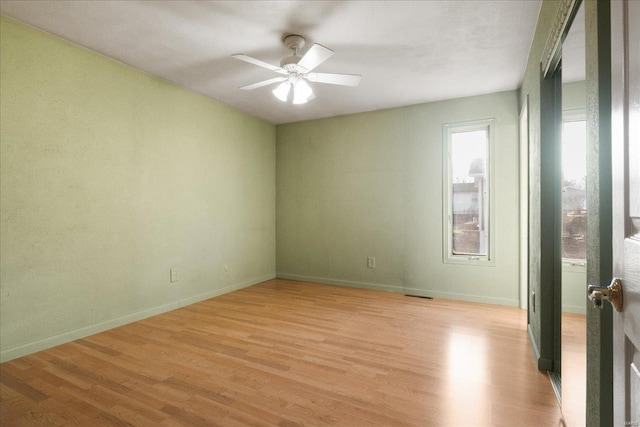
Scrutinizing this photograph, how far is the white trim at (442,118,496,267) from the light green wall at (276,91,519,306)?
0.18 ft

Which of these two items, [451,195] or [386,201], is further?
[386,201]

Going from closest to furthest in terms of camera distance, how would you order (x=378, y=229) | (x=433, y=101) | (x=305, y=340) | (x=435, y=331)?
(x=305, y=340)
(x=435, y=331)
(x=433, y=101)
(x=378, y=229)

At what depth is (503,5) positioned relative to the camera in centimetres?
230

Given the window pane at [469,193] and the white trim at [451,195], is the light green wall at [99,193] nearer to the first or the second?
the white trim at [451,195]

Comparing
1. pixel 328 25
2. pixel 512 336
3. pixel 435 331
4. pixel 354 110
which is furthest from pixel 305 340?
pixel 354 110

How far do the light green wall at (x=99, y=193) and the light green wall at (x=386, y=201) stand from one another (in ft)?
3.82

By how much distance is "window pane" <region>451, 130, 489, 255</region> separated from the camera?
412 centimetres

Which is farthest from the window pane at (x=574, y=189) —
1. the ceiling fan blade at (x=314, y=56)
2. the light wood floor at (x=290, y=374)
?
the ceiling fan blade at (x=314, y=56)

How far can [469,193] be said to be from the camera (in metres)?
4.21

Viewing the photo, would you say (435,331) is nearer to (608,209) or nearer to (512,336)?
(512,336)

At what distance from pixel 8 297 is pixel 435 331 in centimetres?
354

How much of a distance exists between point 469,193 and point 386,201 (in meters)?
1.09

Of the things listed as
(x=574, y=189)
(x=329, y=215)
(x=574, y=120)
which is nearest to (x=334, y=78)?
(x=574, y=120)

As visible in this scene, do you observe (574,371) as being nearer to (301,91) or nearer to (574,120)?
(574,120)
